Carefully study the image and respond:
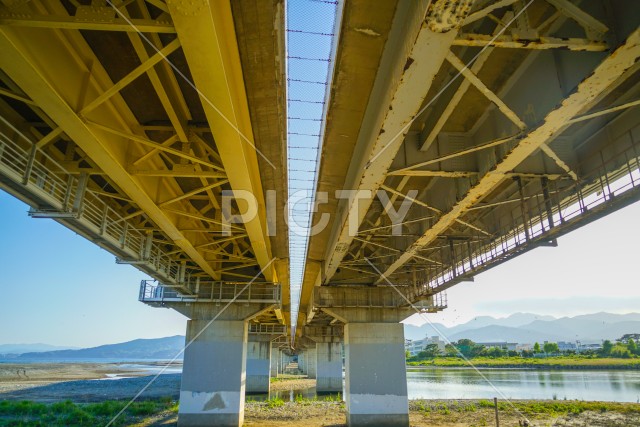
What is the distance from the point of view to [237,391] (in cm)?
2148

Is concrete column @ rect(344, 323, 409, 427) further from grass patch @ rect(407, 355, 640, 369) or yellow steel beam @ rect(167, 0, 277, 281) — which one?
grass patch @ rect(407, 355, 640, 369)

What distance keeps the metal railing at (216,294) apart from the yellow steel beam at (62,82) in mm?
13364

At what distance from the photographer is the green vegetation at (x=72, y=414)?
2361cm

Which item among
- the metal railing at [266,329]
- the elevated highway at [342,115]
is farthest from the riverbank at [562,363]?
the elevated highway at [342,115]

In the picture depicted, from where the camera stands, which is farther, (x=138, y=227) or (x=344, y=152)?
(x=138, y=227)

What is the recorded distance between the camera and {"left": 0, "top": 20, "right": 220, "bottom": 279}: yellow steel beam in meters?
5.56

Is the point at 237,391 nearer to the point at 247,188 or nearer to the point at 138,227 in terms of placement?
the point at 138,227

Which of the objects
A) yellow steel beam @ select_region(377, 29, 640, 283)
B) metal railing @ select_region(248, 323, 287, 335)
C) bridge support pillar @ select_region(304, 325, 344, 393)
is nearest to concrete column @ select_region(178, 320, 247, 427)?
yellow steel beam @ select_region(377, 29, 640, 283)

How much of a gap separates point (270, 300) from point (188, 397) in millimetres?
6297

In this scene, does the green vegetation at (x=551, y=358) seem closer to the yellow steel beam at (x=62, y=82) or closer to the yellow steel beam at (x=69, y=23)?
the yellow steel beam at (x=62, y=82)

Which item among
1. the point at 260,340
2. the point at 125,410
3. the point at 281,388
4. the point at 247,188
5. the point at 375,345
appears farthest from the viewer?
the point at 281,388

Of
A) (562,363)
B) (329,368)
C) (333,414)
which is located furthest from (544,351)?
(333,414)

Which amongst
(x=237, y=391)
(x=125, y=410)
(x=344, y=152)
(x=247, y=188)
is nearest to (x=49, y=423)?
(x=125, y=410)

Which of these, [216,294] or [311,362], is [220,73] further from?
[311,362]
